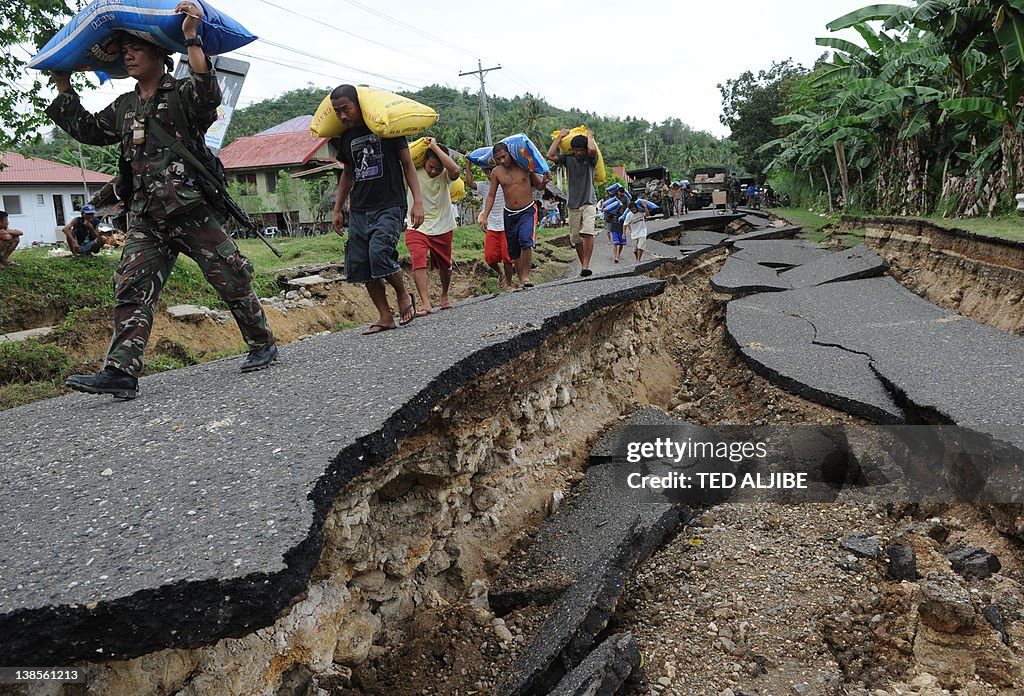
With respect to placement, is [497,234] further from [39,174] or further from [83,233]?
[39,174]

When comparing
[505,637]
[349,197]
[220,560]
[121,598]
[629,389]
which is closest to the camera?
[121,598]

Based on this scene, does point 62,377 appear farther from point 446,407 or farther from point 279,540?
point 279,540

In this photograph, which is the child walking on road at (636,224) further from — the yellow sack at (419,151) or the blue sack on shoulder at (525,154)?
the yellow sack at (419,151)

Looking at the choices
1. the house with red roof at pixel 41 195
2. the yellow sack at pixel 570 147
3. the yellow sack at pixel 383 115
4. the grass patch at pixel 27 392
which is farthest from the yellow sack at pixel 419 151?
the house with red roof at pixel 41 195

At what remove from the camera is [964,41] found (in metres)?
12.0

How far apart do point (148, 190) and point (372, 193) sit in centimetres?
165

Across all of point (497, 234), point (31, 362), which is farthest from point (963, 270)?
point (31, 362)

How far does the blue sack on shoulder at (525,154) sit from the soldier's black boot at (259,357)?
4.23m

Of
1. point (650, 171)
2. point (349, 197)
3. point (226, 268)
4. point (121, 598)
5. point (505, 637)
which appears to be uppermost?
point (650, 171)

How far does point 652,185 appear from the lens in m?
31.9

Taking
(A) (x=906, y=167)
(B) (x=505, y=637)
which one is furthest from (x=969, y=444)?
(A) (x=906, y=167)

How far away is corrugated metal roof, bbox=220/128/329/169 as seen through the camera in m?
36.3

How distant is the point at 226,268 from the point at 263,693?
243cm

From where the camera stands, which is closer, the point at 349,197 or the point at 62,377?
the point at 349,197
